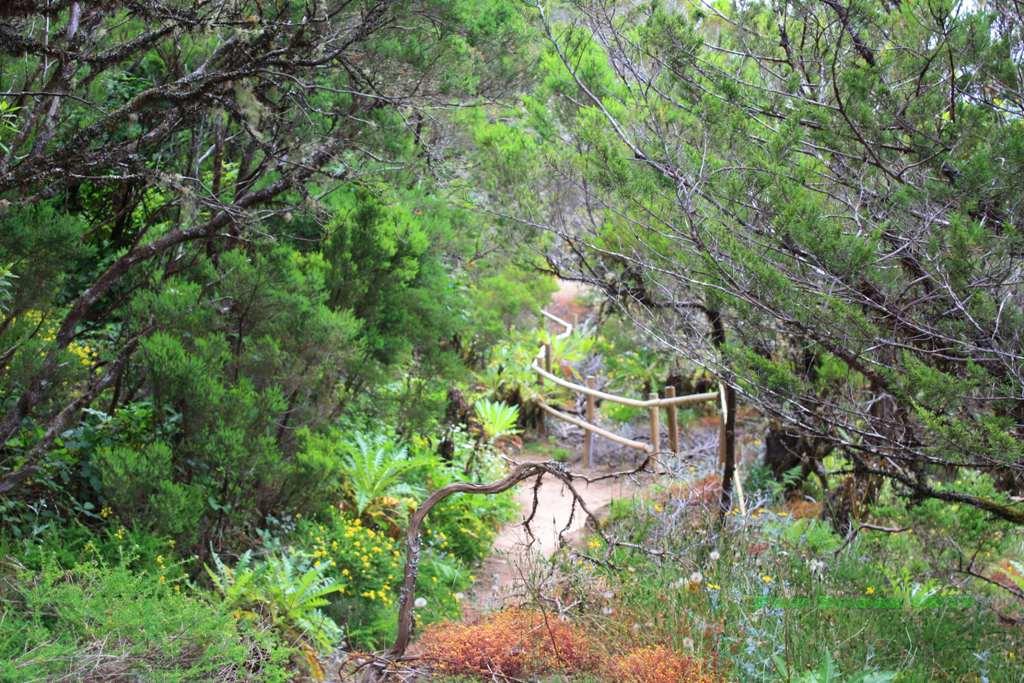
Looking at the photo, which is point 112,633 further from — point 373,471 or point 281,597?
point 373,471

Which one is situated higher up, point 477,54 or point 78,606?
point 477,54

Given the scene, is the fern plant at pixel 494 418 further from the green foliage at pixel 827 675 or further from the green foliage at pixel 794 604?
the green foliage at pixel 827 675

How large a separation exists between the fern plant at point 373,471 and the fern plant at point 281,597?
1.61 metres

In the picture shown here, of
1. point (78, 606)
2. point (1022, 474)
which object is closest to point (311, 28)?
point (78, 606)

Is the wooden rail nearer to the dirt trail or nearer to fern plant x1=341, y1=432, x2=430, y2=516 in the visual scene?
the dirt trail

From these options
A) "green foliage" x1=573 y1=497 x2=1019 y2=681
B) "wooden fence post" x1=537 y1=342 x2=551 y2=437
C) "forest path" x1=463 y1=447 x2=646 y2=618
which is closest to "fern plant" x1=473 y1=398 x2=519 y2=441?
"forest path" x1=463 y1=447 x2=646 y2=618

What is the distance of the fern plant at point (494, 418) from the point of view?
1098cm

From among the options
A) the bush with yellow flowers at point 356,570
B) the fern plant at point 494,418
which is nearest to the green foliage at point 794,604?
the bush with yellow flowers at point 356,570

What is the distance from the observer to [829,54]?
5230 millimetres

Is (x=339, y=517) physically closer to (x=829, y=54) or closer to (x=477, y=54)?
(x=477, y=54)

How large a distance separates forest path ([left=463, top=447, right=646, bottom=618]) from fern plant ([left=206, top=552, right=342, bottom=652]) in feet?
3.26

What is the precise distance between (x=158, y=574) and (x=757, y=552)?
3897 millimetres

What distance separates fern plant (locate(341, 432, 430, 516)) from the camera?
744 centimetres

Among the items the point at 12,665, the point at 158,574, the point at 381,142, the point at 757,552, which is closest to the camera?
the point at 12,665
